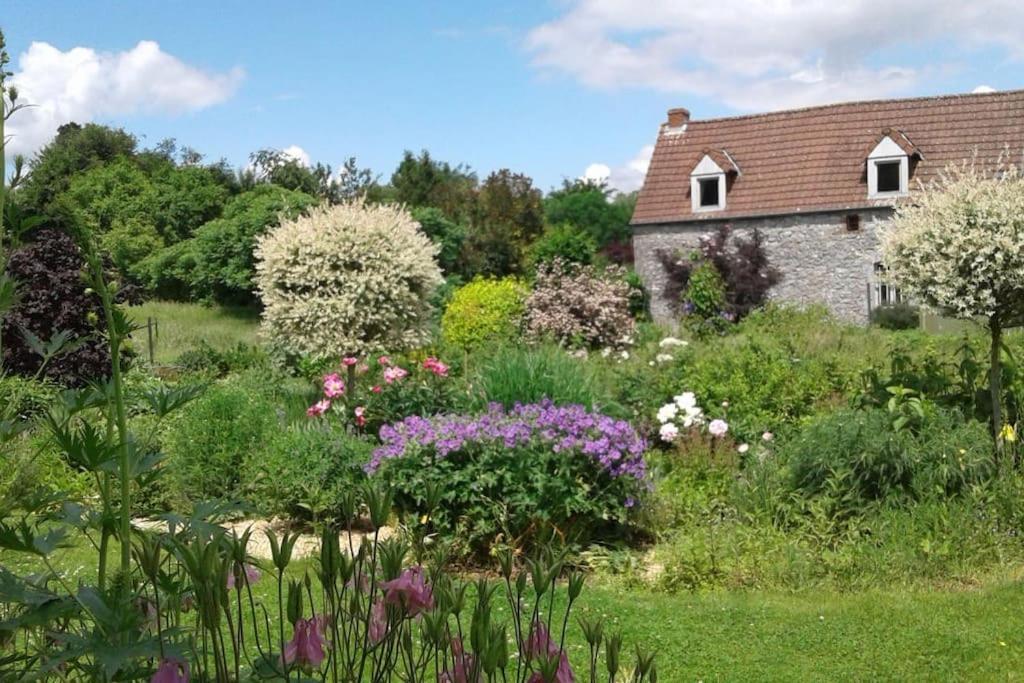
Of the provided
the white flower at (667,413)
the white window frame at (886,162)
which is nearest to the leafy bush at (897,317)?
the white window frame at (886,162)

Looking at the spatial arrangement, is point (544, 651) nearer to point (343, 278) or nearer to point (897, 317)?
point (343, 278)

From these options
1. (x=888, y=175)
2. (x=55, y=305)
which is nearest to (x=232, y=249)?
(x=55, y=305)

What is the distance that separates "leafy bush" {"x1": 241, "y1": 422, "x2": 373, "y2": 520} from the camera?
7320mm

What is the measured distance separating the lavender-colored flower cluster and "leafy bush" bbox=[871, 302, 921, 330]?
53.0ft

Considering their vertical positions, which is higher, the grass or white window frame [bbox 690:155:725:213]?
white window frame [bbox 690:155:725:213]

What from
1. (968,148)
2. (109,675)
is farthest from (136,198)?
(968,148)

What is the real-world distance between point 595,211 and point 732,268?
1179 inches

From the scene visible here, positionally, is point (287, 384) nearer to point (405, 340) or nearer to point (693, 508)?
point (405, 340)

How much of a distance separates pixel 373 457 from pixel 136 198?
274 centimetres

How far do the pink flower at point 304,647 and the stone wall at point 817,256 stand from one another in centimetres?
2265

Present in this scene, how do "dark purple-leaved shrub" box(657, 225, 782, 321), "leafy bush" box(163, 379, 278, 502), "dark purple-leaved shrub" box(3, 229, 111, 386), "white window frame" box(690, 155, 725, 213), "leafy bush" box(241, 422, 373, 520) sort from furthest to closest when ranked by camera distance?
1. "white window frame" box(690, 155, 725, 213)
2. "dark purple-leaved shrub" box(657, 225, 782, 321)
3. "dark purple-leaved shrub" box(3, 229, 111, 386)
4. "leafy bush" box(163, 379, 278, 502)
5. "leafy bush" box(241, 422, 373, 520)

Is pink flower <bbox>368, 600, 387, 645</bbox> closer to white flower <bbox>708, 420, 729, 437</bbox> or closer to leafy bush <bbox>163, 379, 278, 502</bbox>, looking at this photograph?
leafy bush <bbox>163, 379, 278, 502</bbox>

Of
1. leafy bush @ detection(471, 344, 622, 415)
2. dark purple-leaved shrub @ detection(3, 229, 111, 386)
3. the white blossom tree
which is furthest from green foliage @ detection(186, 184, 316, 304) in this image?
the white blossom tree

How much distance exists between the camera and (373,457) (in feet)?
23.4
